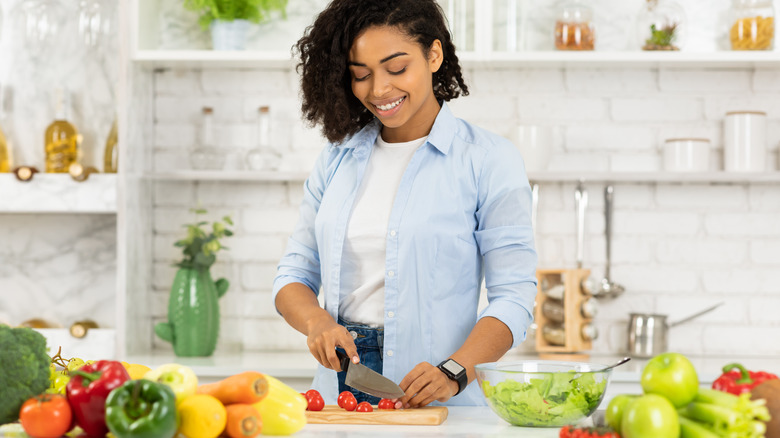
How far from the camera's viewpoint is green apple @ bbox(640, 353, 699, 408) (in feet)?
3.37

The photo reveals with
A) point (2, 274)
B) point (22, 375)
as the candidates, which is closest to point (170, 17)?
point (2, 274)

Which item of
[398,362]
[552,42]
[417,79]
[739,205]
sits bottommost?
[398,362]

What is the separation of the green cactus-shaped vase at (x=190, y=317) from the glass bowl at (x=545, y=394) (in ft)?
5.44

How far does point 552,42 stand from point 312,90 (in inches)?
52.5

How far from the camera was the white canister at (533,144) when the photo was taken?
271cm

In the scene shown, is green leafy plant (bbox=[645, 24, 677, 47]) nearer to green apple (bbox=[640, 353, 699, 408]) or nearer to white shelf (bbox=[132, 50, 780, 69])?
white shelf (bbox=[132, 50, 780, 69])

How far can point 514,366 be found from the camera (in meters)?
1.35

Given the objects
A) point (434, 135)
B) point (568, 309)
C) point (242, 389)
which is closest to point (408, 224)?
point (434, 135)

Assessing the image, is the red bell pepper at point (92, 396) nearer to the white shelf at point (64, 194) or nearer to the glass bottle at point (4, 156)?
the white shelf at point (64, 194)

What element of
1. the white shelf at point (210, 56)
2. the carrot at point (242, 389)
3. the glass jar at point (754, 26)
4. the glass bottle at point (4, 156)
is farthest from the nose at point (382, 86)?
the glass bottle at point (4, 156)

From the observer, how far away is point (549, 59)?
104 inches

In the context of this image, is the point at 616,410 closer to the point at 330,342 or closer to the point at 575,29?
the point at 330,342

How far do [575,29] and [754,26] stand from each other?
1.93ft

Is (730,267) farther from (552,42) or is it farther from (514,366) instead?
(514,366)
